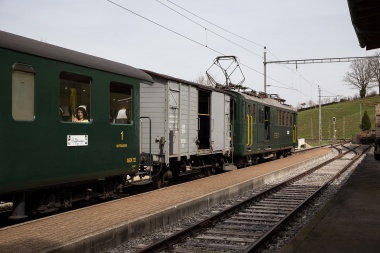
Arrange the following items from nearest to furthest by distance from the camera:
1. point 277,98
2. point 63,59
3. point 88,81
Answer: point 63,59 < point 88,81 < point 277,98

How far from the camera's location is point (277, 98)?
84.9 feet

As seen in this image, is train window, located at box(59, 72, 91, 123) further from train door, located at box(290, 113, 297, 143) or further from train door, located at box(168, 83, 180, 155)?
train door, located at box(290, 113, 297, 143)

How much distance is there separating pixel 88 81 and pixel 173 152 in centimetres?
453

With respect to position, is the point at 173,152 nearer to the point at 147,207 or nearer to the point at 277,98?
the point at 147,207

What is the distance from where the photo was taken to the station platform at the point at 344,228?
246 inches

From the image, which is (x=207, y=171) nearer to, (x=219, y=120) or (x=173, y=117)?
(x=219, y=120)

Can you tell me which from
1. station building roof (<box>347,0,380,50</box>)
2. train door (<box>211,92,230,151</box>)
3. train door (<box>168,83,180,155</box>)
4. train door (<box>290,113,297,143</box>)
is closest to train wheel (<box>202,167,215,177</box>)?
train door (<box>211,92,230,151</box>)

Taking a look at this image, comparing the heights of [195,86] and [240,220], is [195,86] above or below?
above

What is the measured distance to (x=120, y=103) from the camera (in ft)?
31.5

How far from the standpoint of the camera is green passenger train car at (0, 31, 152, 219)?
22.0 feet

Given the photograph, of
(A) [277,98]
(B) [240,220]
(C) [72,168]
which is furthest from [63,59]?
(A) [277,98]

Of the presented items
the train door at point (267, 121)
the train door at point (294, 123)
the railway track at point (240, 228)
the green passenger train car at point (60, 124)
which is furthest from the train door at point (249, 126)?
the green passenger train car at point (60, 124)

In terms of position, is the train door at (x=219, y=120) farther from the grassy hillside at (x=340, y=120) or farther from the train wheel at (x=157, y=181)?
the grassy hillside at (x=340, y=120)

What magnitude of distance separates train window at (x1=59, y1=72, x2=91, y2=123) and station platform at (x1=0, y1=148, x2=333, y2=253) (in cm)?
179
